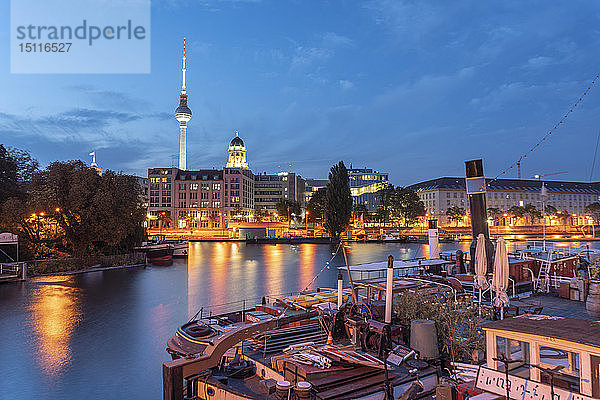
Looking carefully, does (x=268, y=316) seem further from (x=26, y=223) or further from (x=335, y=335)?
(x=26, y=223)

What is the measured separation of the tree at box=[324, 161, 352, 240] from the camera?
88.6m

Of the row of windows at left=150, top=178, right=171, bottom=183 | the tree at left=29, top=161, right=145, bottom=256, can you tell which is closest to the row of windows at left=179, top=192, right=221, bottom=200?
the row of windows at left=150, top=178, right=171, bottom=183

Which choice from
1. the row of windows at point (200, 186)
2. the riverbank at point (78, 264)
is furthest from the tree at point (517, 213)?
the riverbank at point (78, 264)

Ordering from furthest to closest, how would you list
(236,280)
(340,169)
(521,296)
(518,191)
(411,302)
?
(518,191) → (340,169) → (236,280) → (521,296) → (411,302)

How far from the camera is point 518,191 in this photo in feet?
547

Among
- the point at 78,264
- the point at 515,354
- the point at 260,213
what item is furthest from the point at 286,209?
the point at 515,354

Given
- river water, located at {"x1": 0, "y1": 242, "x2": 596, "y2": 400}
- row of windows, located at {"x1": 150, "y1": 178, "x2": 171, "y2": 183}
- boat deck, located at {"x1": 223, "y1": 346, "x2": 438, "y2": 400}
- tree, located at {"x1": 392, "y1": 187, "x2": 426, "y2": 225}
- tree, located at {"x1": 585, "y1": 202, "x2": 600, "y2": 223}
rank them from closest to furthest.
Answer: boat deck, located at {"x1": 223, "y1": 346, "x2": 438, "y2": 400} < river water, located at {"x1": 0, "y1": 242, "x2": 596, "y2": 400} < tree, located at {"x1": 392, "y1": 187, "x2": 426, "y2": 225} < row of windows, located at {"x1": 150, "y1": 178, "x2": 171, "y2": 183} < tree, located at {"x1": 585, "y1": 202, "x2": 600, "y2": 223}

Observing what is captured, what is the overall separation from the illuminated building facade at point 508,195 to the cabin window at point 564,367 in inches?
6181

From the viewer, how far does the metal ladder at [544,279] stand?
61.7ft

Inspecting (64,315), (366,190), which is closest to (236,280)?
(64,315)

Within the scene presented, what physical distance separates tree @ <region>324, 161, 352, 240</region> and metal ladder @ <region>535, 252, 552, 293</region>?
67460 millimetres

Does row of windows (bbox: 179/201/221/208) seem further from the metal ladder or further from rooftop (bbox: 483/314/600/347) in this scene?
rooftop (bbox: 483/314/600/347)

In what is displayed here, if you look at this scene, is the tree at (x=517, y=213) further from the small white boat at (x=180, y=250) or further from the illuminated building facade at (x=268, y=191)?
the small white boat at (x=180, y=250)

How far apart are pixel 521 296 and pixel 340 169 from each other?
71528 mm
